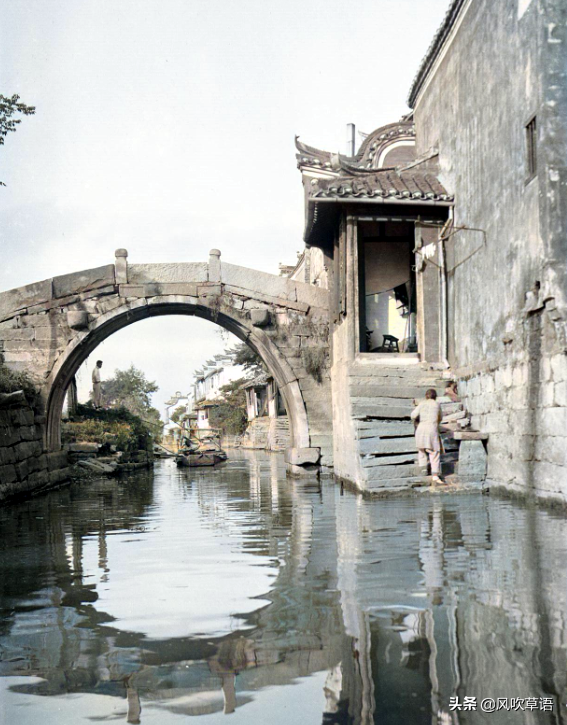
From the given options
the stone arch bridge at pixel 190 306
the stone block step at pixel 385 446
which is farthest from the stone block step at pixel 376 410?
the stone arch bridge at pixel 190 306

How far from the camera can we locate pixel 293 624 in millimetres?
4180

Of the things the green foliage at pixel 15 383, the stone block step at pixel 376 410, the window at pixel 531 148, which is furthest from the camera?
the green foliage at pixel 15 383

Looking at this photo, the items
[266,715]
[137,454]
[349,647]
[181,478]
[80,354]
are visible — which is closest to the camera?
[266,715]

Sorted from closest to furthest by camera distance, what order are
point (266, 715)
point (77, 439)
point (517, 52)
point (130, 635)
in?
point (266, 715) < point (130, 635) < point (517, 52) < point (77, 439)

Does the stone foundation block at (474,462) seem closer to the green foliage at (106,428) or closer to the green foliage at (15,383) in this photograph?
the green foliage at (15,383)

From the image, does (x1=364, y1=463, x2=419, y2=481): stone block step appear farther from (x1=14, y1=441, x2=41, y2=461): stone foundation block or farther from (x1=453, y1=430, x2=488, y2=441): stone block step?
(x1=14, y1=441, x2=41, y2=461): stone foundation block

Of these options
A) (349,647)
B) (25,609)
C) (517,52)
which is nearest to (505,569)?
(349,647)

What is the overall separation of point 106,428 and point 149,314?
602 centimetres

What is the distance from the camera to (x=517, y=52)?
10047 mm

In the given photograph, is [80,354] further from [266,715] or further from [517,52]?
[266,715]

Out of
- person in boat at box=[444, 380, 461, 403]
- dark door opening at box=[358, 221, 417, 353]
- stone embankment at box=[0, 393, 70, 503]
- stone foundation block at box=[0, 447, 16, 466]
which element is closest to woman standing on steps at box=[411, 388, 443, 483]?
person in boat at box=[444, 380, 461, 403]

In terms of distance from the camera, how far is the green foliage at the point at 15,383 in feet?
44.9

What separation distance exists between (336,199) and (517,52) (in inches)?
149

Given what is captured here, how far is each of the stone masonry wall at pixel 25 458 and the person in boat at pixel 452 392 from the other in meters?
7.52
